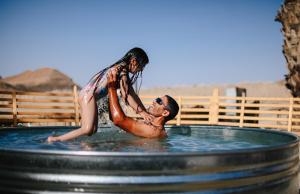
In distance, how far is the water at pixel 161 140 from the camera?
414 cm

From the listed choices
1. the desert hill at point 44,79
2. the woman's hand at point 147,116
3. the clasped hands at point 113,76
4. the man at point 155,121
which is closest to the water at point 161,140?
the man at point 155,121

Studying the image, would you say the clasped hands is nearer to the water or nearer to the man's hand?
the man's hand

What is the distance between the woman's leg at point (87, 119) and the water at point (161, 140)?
14 centimetres

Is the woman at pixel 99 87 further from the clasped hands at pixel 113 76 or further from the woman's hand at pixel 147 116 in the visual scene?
the woman's hand at pixel 147 116

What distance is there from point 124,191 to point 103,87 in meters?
1.94

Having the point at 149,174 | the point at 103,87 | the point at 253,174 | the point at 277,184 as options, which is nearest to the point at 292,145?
the point at 277,184

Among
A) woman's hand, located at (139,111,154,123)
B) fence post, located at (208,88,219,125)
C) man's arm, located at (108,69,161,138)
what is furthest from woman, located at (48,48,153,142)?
fence post, located at (208,88,219,125)

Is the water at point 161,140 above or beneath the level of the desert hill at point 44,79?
beneath

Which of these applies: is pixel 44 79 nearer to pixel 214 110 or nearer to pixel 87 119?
pixel 214 110

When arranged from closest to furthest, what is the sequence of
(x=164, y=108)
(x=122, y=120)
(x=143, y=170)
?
(x=143, y=170)
(x=122, y=120)
(x=164, y=108)

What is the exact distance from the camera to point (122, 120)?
13.4ft

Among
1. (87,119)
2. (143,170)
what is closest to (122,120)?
(87,119)

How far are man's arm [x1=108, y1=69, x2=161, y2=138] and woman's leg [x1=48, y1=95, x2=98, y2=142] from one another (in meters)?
0.20

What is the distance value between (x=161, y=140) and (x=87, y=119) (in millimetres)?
1057
